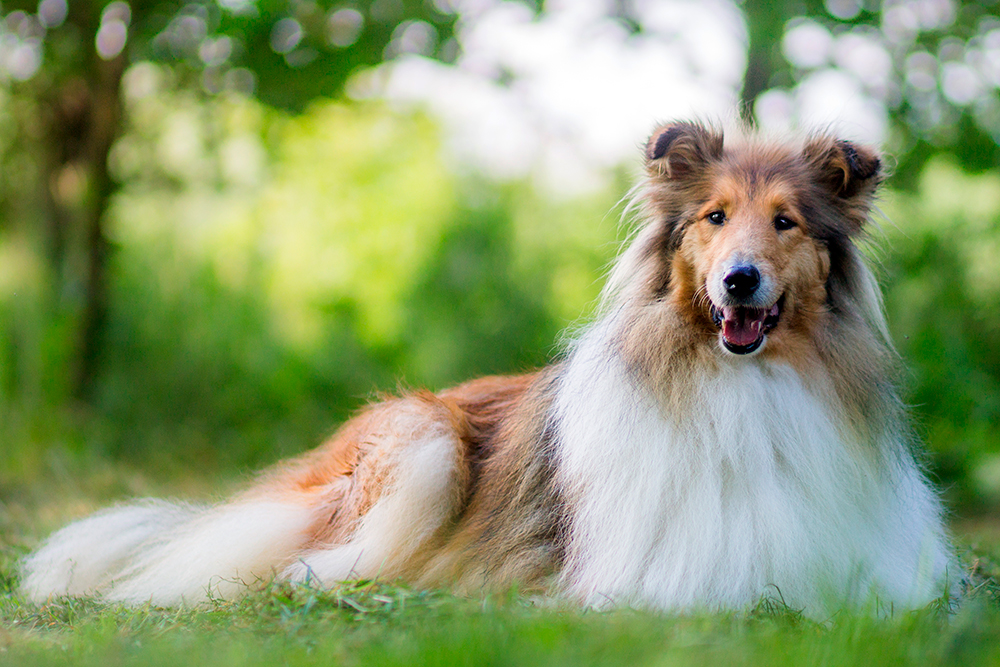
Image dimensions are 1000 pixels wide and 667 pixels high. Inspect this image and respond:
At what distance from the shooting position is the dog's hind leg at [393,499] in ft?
12.1

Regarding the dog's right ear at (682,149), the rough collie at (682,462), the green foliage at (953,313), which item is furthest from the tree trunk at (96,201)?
the green foliage at (953,313)

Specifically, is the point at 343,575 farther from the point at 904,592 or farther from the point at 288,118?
the point at 288,118

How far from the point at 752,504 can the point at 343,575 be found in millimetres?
1751

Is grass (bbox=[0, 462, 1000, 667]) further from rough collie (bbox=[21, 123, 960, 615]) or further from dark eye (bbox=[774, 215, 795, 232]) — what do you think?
dark eye (bbox=[774, 215, 795, 232])

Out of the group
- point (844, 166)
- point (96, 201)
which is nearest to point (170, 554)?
point (844, 166)

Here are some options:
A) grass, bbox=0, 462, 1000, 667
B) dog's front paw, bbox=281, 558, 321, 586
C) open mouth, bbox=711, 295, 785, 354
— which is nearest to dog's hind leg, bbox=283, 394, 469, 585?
dog's front paw, bbox=281, 558, 321, 586

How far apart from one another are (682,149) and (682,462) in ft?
4.42

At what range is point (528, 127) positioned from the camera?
8.67 meters

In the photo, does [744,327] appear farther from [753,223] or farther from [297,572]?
[297,572]

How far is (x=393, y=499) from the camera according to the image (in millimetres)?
3738

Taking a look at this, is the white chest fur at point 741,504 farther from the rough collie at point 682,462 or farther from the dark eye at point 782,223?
→ the dark eye at point 782,223

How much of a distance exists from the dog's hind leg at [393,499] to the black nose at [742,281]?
1494mm

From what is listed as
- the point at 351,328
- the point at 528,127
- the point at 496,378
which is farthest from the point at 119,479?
the point at 528,127

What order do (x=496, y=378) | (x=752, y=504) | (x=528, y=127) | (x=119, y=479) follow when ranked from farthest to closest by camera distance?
(x=528, y=127) < (x=119, y=479) < (x=496, y=378) < (x=752, y=504)
